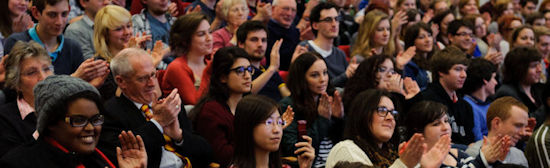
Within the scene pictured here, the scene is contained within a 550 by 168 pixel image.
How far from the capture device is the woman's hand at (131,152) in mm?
3494

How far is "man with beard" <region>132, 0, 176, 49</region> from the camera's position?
21.2 feet

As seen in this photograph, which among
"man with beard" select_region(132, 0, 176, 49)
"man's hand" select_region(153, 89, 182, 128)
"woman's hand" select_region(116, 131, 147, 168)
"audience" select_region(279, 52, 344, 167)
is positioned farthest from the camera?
"man with beard" select_region(132, 0, 176, 49)

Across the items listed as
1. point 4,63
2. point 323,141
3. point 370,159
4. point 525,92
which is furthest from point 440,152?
point 525,92

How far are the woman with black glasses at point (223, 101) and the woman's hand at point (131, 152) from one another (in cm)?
96

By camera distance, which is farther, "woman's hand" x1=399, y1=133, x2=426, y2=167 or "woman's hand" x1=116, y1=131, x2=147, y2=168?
"woman's hand" x1=399, y1=133, x2=426, y2=167

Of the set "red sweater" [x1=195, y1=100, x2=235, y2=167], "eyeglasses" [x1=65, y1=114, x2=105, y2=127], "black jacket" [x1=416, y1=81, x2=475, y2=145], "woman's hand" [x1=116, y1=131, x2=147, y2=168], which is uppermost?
"eyeglasses" [x1=65, y1=114, x2=105, y2=127]

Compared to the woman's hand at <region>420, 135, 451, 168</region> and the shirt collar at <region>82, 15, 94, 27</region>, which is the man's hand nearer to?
the woman's hand at <region>420, 135, 451, 168</region>

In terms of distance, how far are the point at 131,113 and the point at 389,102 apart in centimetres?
148

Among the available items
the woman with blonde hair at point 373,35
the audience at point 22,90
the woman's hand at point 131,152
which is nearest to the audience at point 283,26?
Answer: the woman with blonde hair at point 373,35

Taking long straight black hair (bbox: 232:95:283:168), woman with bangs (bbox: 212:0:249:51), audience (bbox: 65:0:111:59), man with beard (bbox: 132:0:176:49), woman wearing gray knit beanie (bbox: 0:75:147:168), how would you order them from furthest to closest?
woman with bangs (bbox: 212:0:249:51) → man with beard (bbox: 132:0:176:49) → audience (bbox: 65:0:111:59) → long straight black hair (bbox: 232:95:283:168) → woman wearing gray knit beanie (bbox: 0:75:147:168)

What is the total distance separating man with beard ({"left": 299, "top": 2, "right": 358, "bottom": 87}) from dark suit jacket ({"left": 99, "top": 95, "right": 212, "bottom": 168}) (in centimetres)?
234

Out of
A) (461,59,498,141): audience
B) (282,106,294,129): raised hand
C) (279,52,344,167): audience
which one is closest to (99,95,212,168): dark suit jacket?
(282,106,294,129): raised hand

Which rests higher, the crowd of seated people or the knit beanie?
the knit beanie

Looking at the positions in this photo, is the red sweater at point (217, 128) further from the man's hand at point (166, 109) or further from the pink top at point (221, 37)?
the pink top at point (221, 37)
